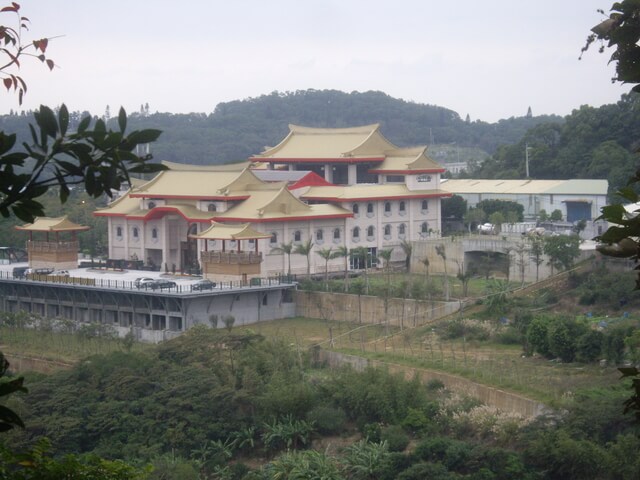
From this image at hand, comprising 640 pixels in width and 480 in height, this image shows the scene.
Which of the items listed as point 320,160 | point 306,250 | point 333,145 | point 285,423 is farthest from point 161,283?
point 333,145

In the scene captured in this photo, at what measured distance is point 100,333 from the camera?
32438 millimetres

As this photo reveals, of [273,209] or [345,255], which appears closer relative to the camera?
[345,255]

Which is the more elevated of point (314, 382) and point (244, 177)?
point (244, 177)

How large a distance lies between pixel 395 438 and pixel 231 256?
1551 centimetres

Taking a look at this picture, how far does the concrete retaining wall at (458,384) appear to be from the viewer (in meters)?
22.1

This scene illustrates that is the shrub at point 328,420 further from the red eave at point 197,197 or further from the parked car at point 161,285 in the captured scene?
the red eave at point 197,197

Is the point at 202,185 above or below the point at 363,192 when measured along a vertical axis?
above

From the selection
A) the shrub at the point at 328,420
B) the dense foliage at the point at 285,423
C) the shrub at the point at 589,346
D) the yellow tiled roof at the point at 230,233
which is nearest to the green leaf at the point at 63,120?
the dense foliage at the point at 285,423

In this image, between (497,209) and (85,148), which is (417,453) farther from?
(497,209)

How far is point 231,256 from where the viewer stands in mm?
35875

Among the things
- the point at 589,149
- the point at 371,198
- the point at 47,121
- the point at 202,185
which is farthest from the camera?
the point at 589,149

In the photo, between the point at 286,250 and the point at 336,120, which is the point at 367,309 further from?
the point at 336,120

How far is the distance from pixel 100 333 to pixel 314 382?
9.47 m

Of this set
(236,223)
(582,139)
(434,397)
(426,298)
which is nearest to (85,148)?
(434,397)
